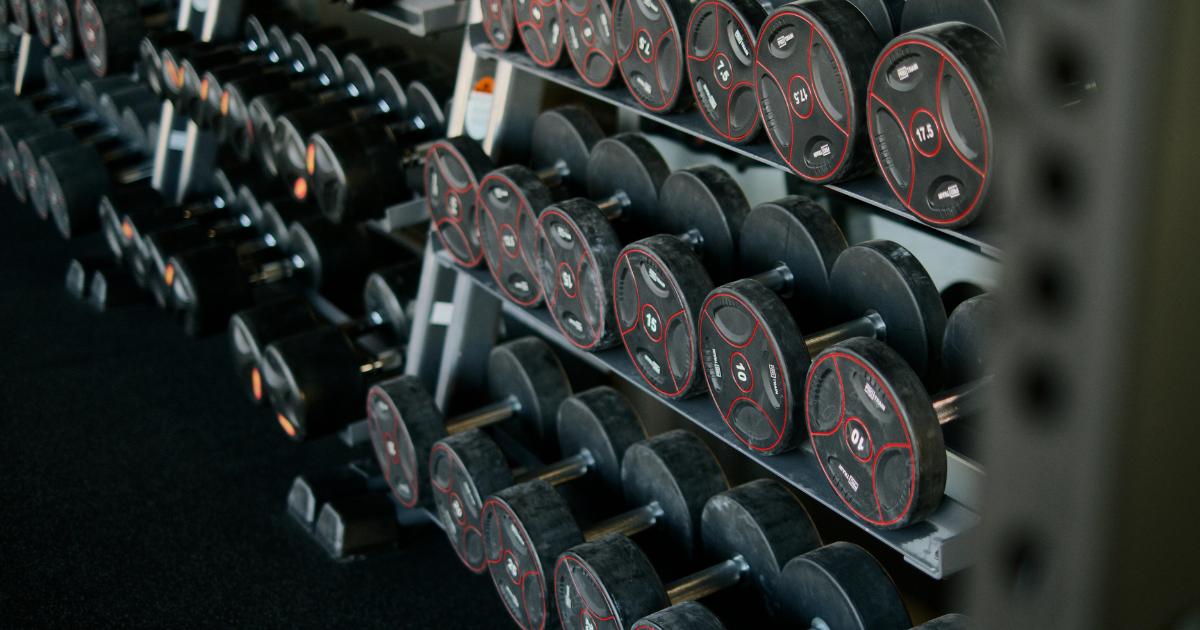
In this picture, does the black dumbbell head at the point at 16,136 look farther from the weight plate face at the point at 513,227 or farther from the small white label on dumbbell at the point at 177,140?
the weight plate face at the point at 513,227

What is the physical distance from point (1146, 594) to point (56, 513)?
100 inches

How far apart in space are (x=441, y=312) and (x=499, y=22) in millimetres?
684

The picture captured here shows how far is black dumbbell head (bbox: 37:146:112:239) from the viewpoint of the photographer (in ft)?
10.3

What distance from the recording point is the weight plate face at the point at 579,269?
1623 mm

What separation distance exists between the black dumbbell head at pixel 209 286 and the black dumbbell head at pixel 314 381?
1.30 ft

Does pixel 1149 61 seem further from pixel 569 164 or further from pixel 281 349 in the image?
pixel 281 349

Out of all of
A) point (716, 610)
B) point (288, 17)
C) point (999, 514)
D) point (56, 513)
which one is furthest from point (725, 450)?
point (999, 514)

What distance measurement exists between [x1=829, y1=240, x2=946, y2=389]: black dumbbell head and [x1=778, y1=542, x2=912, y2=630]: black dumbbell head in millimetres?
287

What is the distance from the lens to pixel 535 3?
68.7 inches

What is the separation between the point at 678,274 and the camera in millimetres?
1466

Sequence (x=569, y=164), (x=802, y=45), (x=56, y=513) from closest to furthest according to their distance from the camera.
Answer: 1. (x=802, y=45)
2. (x=569, y=164)
3. (x=56, y=513)

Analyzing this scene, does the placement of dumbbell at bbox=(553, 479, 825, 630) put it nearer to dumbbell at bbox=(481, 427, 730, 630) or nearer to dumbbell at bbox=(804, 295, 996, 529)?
dumbbell at bbox=(481, 427, 730, 630)

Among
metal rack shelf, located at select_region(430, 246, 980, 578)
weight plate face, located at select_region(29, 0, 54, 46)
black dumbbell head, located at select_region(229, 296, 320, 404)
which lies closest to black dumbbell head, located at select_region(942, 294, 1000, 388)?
metal rack shelf, located at select_region(430, 246, 980, 578)

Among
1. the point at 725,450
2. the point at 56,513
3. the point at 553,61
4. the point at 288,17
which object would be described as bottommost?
the point at 56,513
